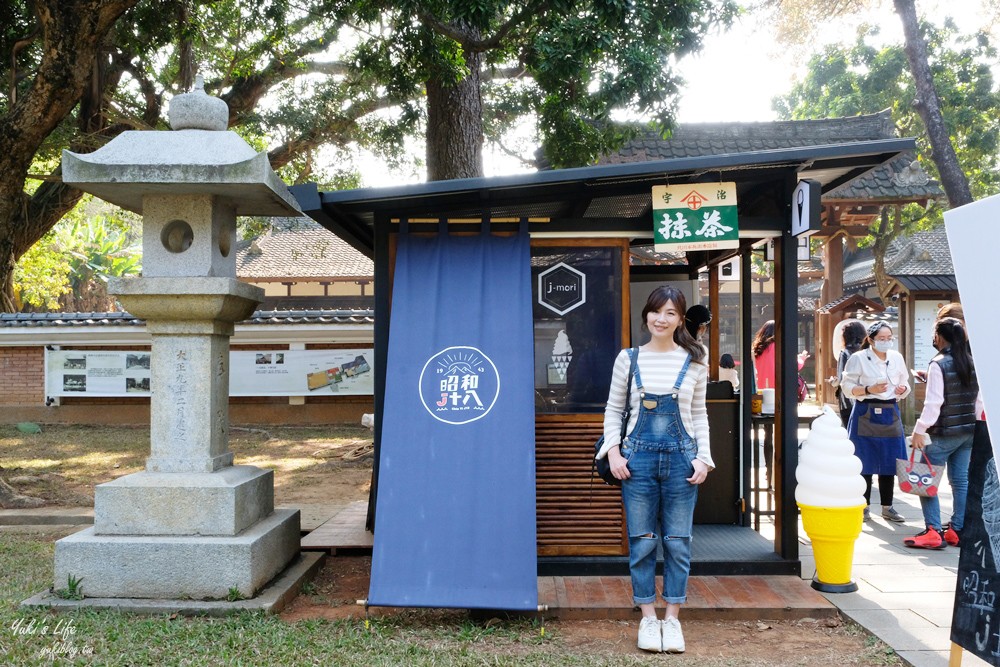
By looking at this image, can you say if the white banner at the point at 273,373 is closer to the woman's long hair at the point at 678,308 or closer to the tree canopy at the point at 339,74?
the tree canopy at the point at 339,74

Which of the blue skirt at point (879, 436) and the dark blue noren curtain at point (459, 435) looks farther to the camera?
the blue skirt at point (879, 436)

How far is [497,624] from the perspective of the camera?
4.67 meters

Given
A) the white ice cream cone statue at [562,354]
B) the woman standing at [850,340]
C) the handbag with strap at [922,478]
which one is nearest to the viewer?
the white ice cream cone statue at [562,354]

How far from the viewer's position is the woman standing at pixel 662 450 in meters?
4.22

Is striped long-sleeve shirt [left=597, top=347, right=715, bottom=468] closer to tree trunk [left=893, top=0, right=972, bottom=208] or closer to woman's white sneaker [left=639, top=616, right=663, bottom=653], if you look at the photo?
woman's white sneaker [left=639, top=616, right=663, bottom=653]

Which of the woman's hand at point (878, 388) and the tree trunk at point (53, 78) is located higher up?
the tree trunk at point (53, 78)

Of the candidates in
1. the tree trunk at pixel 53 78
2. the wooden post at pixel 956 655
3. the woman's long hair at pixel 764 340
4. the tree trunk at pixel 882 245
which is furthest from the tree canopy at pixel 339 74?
the tree trunk at pixel 882 245

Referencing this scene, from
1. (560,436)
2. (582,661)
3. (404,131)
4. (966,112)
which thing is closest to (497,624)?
(582,661)

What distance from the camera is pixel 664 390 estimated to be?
4.22 m

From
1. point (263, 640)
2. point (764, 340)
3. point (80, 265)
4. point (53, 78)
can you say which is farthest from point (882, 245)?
point (80, 265)

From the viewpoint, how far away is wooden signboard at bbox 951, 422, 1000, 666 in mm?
3568

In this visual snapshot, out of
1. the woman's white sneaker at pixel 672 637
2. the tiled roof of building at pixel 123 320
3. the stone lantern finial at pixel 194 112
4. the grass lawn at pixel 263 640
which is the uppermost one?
the stone lantern finial at pixel 194 112

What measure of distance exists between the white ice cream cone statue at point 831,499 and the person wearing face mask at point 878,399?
7.11ft

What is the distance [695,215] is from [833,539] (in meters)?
2.38
